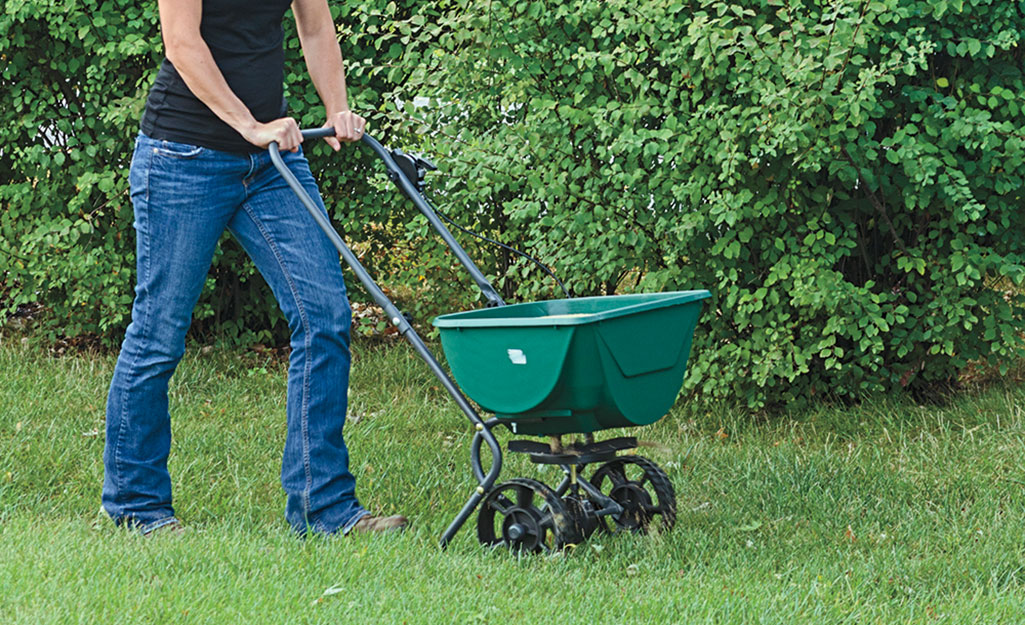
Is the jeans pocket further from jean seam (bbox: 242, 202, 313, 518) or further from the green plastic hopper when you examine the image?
the green plastic hopper

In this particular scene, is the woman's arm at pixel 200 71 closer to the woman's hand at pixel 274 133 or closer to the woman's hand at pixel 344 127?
the woman's hand at pixel 274 133

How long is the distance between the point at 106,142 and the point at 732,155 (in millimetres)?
2933

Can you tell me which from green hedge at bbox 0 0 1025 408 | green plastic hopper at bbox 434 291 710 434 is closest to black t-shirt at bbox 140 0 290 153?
green plastic hopper at bbox 434 291 710 434

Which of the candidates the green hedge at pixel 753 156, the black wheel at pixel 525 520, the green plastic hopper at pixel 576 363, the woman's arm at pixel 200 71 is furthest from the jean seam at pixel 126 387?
the green hedge at pixel 753 156

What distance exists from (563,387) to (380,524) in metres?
0.82

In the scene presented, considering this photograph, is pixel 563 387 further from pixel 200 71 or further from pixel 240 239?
pixel 200 71

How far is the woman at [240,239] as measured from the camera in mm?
3533

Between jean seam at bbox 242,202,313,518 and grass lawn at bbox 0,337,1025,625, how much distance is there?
18 cm

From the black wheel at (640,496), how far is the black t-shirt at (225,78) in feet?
4.59

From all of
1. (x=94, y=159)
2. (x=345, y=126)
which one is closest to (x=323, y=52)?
(x=345, y=126)

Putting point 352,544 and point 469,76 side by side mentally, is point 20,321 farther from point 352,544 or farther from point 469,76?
point 352,544

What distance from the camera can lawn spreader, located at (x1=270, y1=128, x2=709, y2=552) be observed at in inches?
127

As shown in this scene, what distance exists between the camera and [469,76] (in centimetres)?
495

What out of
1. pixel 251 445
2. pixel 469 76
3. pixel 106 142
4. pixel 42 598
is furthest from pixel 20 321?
pixel 42 598
